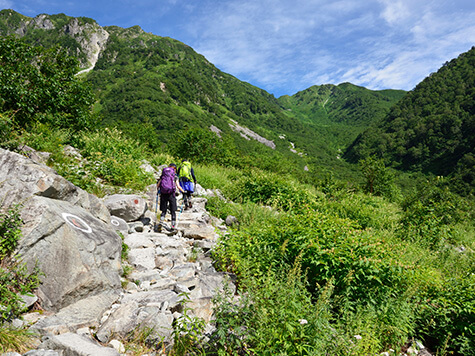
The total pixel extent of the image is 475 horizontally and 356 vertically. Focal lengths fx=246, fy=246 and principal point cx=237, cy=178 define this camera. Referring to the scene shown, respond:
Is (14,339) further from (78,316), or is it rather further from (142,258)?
(142,258)

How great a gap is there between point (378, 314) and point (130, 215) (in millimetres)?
6181

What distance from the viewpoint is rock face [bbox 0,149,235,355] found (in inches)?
115

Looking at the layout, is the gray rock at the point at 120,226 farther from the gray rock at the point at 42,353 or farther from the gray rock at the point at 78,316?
the gray rock at the point at 42,353

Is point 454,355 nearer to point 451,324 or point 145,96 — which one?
point 451,324

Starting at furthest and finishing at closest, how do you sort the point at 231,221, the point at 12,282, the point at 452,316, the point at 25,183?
1. the point at 231,221
2. the point at 25,183
3. the point at 452,316
4. the point at 12,282

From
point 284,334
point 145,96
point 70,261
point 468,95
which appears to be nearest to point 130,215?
point 70,261

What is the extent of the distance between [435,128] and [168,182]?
159 m

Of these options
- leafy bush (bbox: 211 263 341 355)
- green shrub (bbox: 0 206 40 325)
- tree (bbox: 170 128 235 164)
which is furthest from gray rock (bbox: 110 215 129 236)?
tree (bbox: 170 128 235 164)

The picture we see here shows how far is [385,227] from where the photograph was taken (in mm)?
10586

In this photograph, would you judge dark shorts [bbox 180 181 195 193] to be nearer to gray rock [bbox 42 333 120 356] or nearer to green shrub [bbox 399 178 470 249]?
gray rock [bbox 42 333 120 356]

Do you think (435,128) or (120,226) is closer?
(120,226)

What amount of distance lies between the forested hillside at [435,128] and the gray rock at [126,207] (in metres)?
116

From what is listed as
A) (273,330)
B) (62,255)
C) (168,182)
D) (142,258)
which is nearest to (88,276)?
(62,255)

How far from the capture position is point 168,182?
25.1 feet
